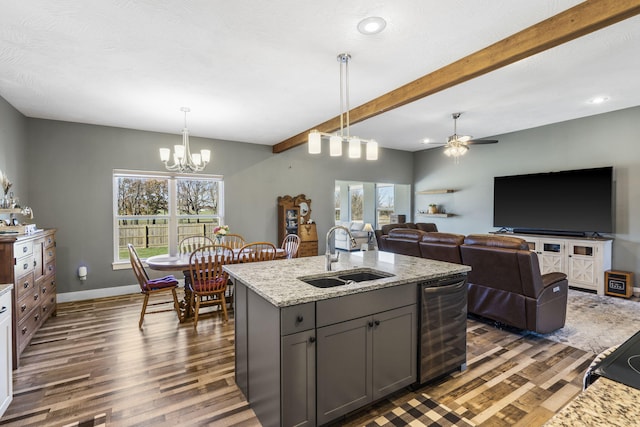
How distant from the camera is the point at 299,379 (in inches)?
69.3

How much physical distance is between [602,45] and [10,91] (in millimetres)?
5880

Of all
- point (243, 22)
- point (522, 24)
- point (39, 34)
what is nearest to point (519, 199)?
point (522, 24)

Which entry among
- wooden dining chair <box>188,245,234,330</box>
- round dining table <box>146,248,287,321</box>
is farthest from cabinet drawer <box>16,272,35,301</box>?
wooden dining chair <box>188,245,234,330</box>

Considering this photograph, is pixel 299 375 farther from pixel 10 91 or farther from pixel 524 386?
pixel 10 91

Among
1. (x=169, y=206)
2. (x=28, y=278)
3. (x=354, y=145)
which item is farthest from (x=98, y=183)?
(x=354, y=145)

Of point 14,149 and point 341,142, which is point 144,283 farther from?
point 341,142

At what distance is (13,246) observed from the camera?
8.98 feet

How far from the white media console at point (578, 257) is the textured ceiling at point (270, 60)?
79.3 inches

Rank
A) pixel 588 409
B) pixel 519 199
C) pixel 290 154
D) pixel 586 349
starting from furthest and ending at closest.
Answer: pixel 290 154
pixel 519 199
pixel 586 349
pixel 588 409

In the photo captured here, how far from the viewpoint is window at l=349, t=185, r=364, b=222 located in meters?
9.18

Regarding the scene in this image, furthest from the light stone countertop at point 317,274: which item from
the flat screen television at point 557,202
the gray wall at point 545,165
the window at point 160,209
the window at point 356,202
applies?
the window at point 356,202

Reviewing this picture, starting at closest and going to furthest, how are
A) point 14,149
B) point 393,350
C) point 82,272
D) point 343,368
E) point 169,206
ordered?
point 343,368 → point 393,350 → point 14,149 → point 82,272 → point 169,206

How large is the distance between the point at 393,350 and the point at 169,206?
462cm

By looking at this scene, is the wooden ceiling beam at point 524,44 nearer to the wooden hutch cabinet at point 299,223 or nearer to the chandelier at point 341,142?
the chandelier at point 341,142
